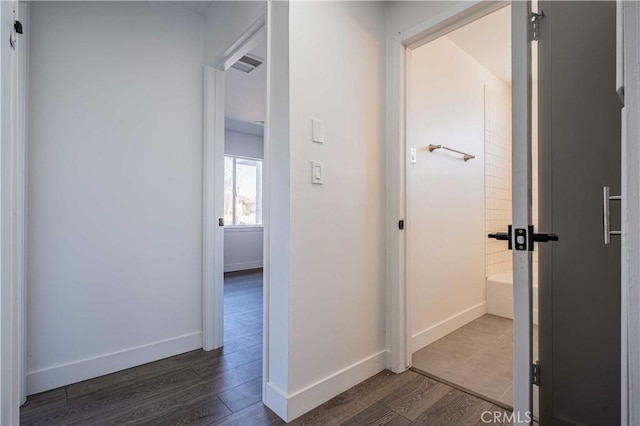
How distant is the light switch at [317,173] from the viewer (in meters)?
1.55

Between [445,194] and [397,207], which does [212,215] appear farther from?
[445,194]

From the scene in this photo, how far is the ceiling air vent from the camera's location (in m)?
2.88

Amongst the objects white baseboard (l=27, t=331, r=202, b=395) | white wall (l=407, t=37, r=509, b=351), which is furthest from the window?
white wall (l=407, t=37, r=509, b=351)

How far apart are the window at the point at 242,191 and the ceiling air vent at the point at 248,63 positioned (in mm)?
2402

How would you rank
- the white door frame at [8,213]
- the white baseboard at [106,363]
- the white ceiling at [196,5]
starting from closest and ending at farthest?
the white door frame at [8,213]
the white baseboard at [106,363]
the white ceiling at [196,5]

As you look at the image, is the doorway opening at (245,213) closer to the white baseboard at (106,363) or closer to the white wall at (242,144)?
the white wall at (242,144)

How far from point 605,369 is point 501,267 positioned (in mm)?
2310

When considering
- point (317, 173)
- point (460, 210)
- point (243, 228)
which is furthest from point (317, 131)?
point (243, 228)

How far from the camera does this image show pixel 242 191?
5652 millimetres

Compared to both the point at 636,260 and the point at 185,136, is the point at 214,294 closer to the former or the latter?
the point at 185,136

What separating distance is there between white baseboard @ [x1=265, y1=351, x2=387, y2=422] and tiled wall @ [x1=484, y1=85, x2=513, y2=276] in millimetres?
1916

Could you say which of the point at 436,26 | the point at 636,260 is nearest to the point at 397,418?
the point at 636,260

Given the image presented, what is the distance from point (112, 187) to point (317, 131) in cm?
136

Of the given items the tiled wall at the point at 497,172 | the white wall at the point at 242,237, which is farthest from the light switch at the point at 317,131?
the white wall at the point at 242,237
